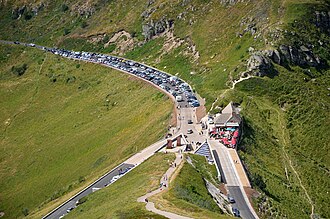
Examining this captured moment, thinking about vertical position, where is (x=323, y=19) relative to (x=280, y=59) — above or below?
above

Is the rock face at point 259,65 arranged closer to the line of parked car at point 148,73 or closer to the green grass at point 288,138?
the green grass at point 288,138

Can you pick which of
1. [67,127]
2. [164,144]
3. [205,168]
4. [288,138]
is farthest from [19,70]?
[205,168]

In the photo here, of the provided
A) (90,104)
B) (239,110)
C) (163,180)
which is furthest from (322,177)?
(90,104)

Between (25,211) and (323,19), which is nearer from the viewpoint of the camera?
(25,211)

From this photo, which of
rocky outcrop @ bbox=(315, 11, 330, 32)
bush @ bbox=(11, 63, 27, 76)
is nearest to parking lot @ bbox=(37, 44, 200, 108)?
bush @ bbox=(11, 63, 27, 76)

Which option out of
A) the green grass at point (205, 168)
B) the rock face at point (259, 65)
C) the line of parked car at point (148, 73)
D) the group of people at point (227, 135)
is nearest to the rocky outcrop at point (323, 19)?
the rock face at point (259, 65)

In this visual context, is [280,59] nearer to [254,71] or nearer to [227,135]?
[254,71]

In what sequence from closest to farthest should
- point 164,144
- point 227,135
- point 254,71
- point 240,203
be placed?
→ point 240,203
point 227,135
point 164,144
point 254,71

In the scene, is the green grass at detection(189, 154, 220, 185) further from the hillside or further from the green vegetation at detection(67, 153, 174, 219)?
the hillside
